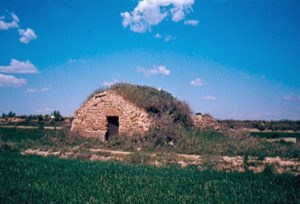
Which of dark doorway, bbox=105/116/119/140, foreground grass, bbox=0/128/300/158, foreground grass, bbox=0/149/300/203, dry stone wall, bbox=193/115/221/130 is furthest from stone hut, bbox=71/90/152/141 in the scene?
foreground grass, bbox=0/149/300/203

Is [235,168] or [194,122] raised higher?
[194,122]

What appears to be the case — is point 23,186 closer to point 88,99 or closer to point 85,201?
point 85,201

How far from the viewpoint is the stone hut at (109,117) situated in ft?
70.3

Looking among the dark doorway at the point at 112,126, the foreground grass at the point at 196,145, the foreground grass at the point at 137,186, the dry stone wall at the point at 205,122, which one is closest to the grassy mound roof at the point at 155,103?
the dry stone wall at the point at 205,122

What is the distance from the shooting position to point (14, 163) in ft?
40.0

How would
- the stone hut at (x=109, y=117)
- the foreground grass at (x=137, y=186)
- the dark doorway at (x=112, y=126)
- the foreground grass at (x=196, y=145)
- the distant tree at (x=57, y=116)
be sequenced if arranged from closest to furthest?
the foreground grass at (x=137, y=186) < the foreground grass at (x=196, y=145) < the stone hut at (x=109, y=117) < the dark doorway at (x=112, y=126) < the distant tree at (x=57, y=116)

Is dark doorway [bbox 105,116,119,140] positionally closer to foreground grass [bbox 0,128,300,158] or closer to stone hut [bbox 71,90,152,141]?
stone hut [bbox 71,90,152,141]

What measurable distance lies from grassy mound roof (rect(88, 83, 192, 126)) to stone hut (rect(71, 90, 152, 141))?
58cm

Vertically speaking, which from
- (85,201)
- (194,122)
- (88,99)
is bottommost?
(85,201)

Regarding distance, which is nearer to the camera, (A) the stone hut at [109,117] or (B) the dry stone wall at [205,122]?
(A) the stone hut at [109,117]

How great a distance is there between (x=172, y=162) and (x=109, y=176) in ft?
16.4

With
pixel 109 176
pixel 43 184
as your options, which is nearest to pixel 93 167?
pixel 109 176

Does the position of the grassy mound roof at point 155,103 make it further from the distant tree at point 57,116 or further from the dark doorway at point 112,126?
the distant tree at point 57,116

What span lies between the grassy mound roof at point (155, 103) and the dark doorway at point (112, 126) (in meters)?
2.09
